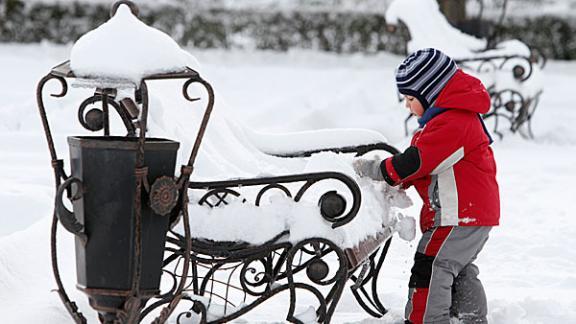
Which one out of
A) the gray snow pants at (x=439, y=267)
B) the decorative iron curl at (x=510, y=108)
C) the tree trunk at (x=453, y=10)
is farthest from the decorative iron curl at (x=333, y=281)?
the tree trunk at (x=453, y=10)

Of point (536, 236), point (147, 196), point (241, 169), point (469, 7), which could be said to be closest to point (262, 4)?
point (469, 7)

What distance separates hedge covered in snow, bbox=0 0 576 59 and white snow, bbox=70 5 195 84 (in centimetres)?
1310

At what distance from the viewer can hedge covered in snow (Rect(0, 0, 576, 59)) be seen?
15.6 meters

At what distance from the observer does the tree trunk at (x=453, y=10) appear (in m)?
13.8

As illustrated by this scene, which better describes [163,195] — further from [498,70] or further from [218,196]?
[498,70]

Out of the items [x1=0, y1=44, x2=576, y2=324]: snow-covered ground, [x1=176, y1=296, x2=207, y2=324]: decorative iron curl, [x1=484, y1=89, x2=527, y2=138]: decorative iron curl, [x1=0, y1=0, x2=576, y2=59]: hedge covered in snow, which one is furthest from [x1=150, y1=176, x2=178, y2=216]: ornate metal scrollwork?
[x1=0, y1=0, x2=576, y2=59]: hedge covered in snow

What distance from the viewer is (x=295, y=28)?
622 inches

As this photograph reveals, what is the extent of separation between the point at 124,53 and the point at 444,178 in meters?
1.37

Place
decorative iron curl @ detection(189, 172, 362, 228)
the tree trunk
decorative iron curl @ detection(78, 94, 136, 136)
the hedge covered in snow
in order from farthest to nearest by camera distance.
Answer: the hedge covered in snow < the tree trunk < decorative iron curl @ detection(78, 94, 136, 136) < decorative iron curl @ detection(189, 172, 362, 228)

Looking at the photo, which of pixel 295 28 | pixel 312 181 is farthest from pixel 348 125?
pixel 312 181

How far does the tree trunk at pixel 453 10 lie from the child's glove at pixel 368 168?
1053 cm

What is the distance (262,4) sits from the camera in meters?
16.5

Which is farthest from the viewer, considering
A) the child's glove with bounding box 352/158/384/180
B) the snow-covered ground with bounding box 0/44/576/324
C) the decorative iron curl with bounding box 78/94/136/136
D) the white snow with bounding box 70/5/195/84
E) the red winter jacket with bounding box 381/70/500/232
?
the snow-covered ground with bounding box 0/44/576/324

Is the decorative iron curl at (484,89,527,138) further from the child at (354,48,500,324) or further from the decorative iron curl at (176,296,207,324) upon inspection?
the decorative iron curl at (176,296,207,324)
